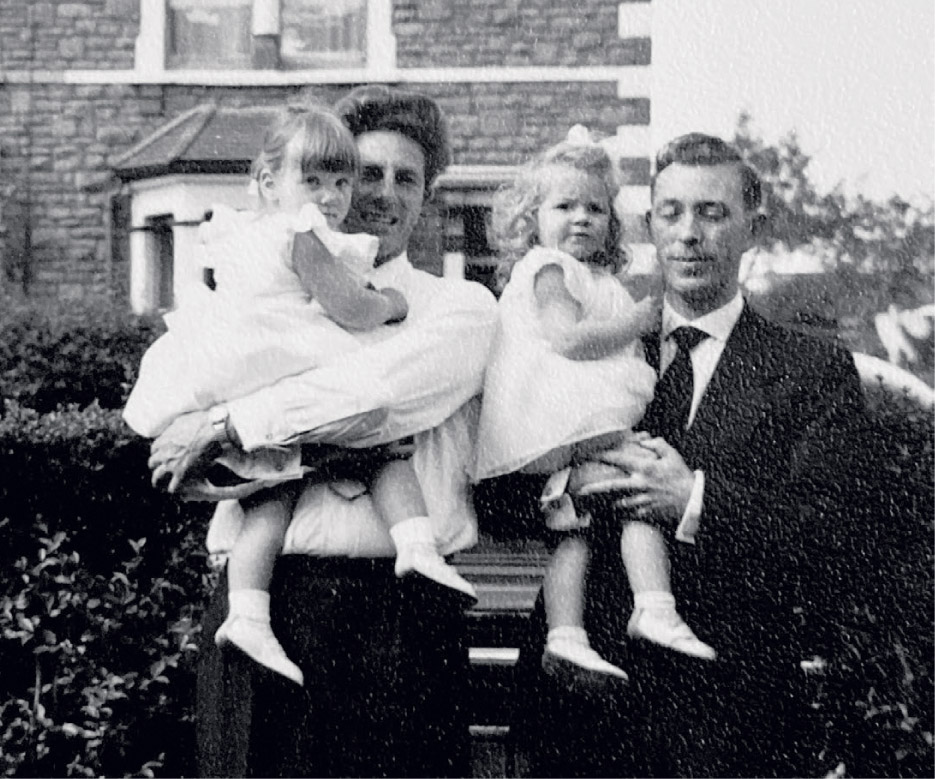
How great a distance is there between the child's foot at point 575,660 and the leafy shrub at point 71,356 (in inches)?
105

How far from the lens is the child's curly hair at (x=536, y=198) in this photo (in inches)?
101

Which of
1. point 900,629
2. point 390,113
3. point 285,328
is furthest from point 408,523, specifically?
point 900,629

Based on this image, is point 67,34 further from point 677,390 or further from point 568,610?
point 568,610

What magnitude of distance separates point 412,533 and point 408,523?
0.02 meters

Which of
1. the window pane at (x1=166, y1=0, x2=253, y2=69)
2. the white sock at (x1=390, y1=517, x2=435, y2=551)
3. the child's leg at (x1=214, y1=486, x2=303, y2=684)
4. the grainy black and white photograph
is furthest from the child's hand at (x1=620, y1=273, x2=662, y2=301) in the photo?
the window pane at (x1=166, y1=0, x2=253, y2=69)

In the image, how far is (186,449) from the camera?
2396 mm

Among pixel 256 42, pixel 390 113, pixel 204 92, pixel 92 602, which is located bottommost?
pixel 92 602

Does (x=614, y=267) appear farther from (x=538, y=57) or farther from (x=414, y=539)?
(x=538, y=57)

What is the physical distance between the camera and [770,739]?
8.10ft

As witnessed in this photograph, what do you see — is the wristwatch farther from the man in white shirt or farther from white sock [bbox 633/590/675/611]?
white sock [bbox 633/590/675/611]

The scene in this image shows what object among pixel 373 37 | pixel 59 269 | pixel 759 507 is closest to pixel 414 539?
pixel 759 507

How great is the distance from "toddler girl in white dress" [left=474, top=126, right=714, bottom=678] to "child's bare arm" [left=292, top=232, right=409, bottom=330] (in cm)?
26

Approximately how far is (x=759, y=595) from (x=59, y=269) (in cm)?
434

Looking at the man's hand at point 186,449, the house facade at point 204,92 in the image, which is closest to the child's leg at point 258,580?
the man's hand at point 186,449
